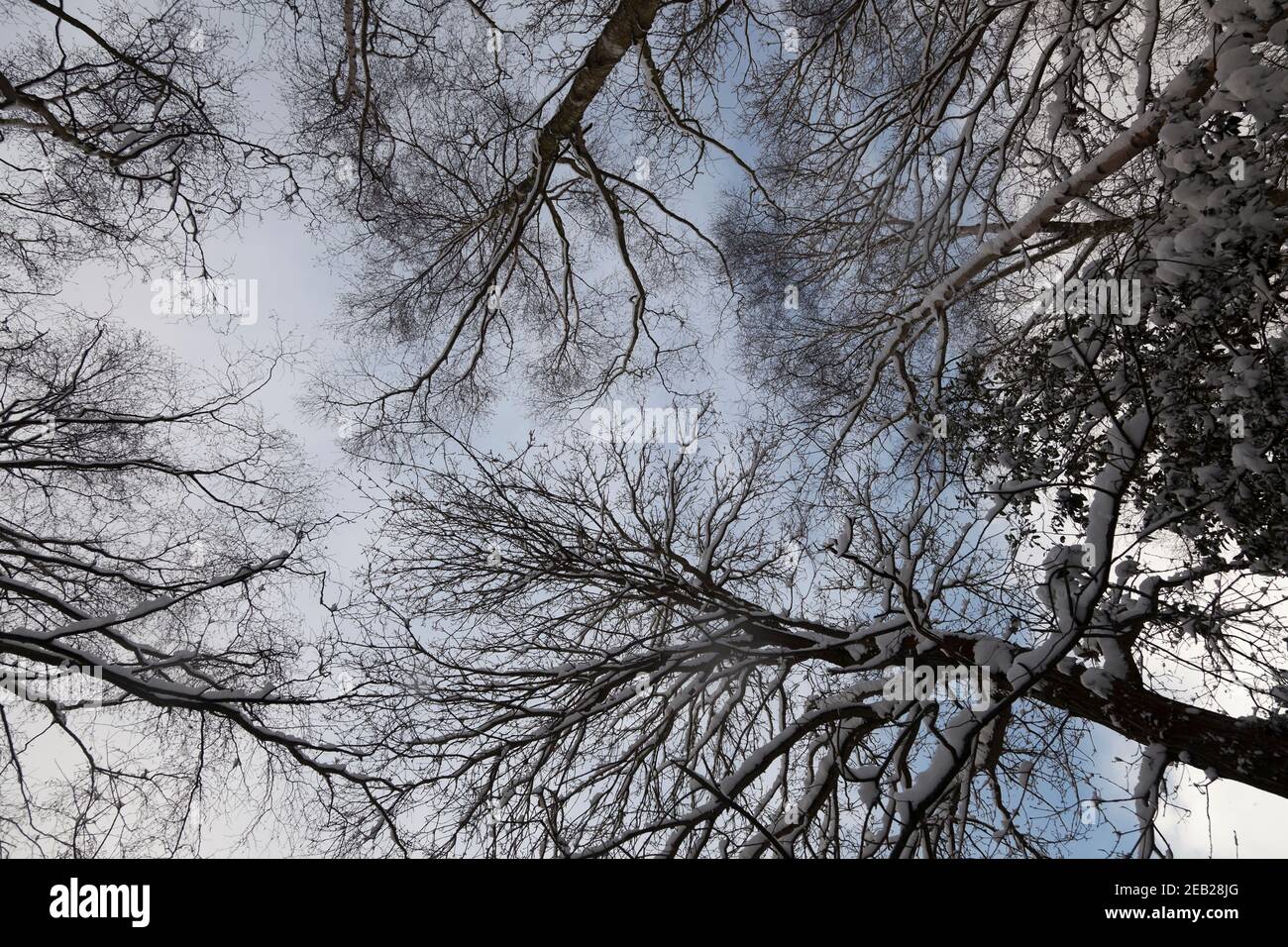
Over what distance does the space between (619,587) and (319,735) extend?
2336 millimetres

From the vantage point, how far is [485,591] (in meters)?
5.59
